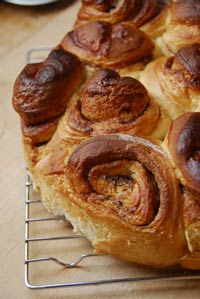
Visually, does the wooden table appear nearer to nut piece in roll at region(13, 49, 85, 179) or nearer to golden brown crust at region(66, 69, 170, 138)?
nut piece in roll at region(13, 49, 85, 179)

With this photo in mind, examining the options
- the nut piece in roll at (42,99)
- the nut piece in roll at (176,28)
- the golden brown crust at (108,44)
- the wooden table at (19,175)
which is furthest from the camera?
the nut piece in roll at (176,28)

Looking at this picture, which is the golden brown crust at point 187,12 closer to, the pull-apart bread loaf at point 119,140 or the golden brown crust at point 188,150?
the pull-apart bread loaf at point 119,140

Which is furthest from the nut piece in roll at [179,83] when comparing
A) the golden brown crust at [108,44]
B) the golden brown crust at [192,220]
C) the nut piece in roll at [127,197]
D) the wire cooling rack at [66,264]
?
the wire cooling rack at [66,264]

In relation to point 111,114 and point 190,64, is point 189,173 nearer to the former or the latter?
point 111,114

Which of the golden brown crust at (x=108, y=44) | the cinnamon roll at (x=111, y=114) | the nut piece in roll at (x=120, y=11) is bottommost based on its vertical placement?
the cinnamon roll at (x=111, y=114)

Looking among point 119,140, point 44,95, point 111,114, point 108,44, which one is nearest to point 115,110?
point 111,114

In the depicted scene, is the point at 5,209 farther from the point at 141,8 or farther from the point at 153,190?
the point at 141,8
